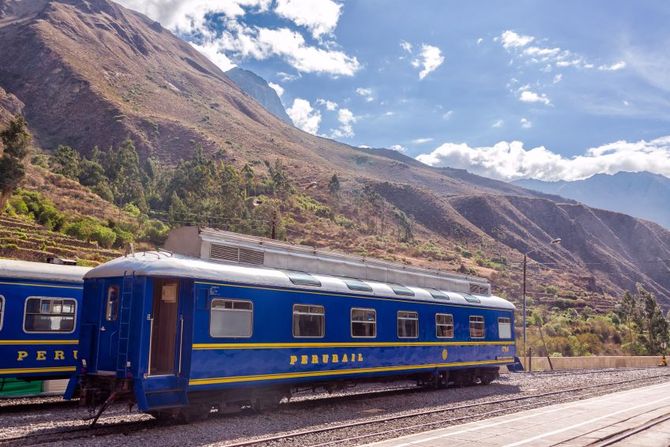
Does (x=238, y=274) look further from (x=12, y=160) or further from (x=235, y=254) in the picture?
(x=12, y=160)

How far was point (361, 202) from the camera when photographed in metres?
130

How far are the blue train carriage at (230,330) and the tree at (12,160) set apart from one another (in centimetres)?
4078

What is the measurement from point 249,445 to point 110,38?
212m

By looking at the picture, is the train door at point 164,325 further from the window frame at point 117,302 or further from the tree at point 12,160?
the tree at point 12,160

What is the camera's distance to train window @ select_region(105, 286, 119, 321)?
13.1 meters

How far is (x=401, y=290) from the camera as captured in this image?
63.6 ft

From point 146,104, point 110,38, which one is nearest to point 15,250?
point 146,104

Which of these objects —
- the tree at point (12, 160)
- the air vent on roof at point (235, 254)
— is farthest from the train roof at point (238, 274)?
the tree at point (12, 160)

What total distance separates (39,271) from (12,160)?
38.9 metres

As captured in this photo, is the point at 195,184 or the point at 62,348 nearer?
the point at 62,348

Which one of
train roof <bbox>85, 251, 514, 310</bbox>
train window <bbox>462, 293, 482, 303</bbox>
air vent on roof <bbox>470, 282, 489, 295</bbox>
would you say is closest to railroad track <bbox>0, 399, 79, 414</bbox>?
train roof <bbox>85, 251, 514, 310</bbox>

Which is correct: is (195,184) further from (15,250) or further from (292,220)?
(15,250)

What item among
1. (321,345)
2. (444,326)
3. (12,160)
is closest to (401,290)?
(444,326)

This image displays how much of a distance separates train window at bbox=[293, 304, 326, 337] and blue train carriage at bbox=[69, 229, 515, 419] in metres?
0.03
